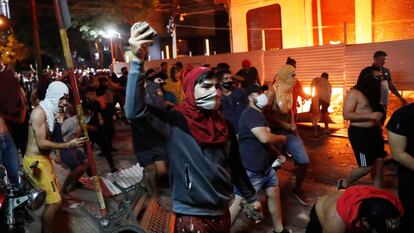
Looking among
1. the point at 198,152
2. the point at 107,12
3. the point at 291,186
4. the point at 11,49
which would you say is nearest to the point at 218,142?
the point at 198,152

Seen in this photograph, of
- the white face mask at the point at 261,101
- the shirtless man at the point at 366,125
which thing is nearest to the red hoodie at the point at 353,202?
the white face mask at the point at 261,101

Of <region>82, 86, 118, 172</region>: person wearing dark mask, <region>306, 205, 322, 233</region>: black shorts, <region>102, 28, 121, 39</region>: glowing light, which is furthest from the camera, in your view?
<region>102, 28, 121, 39</region>: glowing light

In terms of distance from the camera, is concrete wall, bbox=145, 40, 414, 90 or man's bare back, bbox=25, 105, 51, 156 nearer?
man's bare back, bbox=25, 105, 51, 156

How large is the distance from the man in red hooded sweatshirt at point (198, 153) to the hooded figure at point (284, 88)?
2.86m

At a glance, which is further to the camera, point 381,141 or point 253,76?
point 253,76

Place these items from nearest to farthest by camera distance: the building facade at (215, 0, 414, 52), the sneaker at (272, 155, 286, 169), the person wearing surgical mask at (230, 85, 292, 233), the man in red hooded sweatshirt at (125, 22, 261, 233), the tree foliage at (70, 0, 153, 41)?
1. the man in red hooded sweatshirt at (125, 22, 261, 233)
2. the person wearing surgical mask at (230, 85, 292, 233)
3. the sneaker at (272, 155, 286, 169)
4. the building facade at (215, 0, 414, 52)
5. the tree foliage at (70, 0, 153, 41)

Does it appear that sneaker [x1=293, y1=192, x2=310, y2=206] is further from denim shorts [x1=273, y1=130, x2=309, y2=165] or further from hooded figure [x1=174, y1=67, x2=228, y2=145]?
hooded figure [x1=174, y1=67, x2=228, y2=145]

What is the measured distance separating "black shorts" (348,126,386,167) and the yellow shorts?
11.9 ft

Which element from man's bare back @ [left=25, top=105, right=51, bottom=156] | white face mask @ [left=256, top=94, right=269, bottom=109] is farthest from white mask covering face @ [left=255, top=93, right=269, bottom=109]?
man's bare back @ [left=25, top=105, right=51, bottom=156]

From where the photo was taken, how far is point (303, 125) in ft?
39.0

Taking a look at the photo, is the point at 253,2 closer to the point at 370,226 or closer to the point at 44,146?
the point at 44,146

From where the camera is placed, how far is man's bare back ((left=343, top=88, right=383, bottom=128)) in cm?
533

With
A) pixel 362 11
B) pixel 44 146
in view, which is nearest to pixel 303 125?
pixel 362 11

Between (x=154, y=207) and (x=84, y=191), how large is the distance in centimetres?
252
